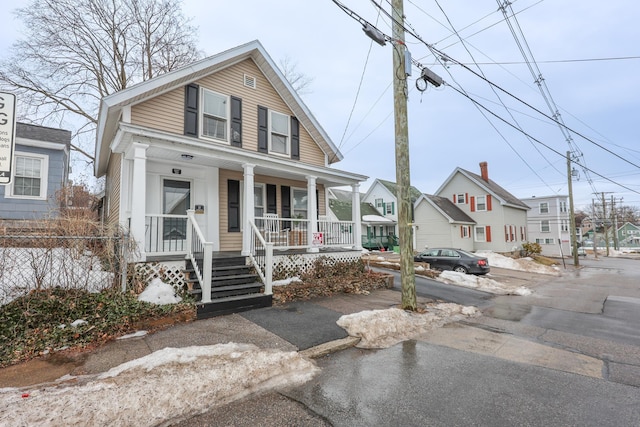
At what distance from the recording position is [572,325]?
6379 millimetres

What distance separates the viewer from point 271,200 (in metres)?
10.6

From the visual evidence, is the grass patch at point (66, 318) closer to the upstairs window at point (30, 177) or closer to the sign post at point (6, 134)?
the sign post at point (6, 134)

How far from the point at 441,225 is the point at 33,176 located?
25323mm

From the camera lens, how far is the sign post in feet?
10.9

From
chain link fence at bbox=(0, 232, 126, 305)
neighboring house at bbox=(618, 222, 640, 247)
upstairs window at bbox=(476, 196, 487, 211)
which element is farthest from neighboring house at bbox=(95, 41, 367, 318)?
neighboring house at bbox=(618, 222, 640, 247)

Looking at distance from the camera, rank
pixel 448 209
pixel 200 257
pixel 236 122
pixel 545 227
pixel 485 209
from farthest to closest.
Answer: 1. pixel 545 227
2. pixel 485 209
3. pixel 448 209
4. pixel 236 122
5. pixel 200 257

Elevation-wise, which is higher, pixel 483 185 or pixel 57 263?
pixel 483 185

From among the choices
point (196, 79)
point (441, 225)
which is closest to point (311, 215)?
point (196, 79)

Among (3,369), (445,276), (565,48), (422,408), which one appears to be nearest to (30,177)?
(3,369)

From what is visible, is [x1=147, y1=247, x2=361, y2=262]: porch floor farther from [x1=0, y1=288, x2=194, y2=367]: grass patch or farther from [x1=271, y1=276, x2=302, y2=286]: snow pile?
[x1=0, y1=288, x2=194, y2=367]: grass patch

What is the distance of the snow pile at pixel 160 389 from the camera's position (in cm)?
258

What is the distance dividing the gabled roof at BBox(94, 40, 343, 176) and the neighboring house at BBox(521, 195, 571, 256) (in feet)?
110

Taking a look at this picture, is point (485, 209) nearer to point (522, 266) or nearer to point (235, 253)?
point (522, 266)

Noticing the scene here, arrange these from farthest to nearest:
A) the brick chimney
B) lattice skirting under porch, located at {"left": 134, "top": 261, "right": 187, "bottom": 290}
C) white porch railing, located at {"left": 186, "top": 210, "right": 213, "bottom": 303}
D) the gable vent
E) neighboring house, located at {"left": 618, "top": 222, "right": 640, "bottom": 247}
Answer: neighboring house, located at {"left": 618, "top": 222, "right": 640, "bottom": 247}, the brick chimney, the gable vent, lattice skirting under porch, located at {"left": 134, "top": 261, "right": 187, "bottom": 290}, white porch railing, located at {"left": 186, "top": 210, "right": 213, "bottom": 303}
